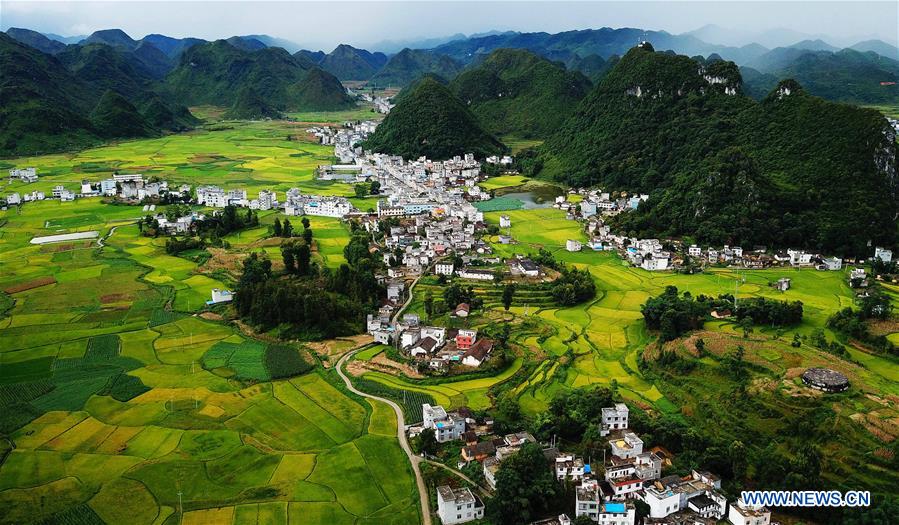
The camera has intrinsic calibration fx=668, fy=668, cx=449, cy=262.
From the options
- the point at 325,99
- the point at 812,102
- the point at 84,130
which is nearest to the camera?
the point at 812,102

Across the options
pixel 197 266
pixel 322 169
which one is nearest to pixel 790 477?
pixel 197 266

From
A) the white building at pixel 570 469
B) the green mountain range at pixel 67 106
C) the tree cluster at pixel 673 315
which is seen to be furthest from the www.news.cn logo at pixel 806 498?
the green mountain range at pixel 67 106

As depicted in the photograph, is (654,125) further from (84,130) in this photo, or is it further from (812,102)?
(84,130)

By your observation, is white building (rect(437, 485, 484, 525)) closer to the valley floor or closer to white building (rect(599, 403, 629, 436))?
the valley floor

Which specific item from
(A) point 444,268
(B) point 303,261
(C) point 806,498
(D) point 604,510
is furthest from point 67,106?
(C) point 806,498

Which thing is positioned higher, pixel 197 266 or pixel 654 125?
pixel 654 125
